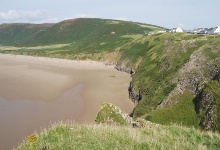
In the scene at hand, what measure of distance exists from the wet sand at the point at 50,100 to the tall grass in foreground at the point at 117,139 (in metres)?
18.7

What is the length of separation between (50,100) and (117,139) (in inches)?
1668

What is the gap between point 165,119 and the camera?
3547 cm

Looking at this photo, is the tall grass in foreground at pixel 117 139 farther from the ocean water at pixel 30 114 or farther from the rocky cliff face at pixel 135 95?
the rocky cliff face at pixel 135 95

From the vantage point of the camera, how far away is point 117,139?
43.8 feet

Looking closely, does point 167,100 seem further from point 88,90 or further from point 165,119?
point 88,90

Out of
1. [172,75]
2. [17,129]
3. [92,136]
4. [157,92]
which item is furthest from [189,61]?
[92,136]

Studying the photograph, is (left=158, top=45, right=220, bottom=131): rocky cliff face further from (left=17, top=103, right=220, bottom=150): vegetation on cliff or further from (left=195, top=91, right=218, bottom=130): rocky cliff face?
(left=17, top=103, right=220, bottom=150): vegetation on cliff

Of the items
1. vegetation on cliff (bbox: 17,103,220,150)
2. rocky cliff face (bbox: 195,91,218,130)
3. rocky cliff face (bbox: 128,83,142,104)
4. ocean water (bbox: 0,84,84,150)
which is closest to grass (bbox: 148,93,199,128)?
rocky cliff face (bbox: 195,91,218,130)

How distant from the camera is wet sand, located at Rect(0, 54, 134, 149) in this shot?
125 ft

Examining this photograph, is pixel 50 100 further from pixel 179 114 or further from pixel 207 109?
pixel 207 109

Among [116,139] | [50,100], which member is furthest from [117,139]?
[50,100]

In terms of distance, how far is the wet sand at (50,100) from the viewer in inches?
1503

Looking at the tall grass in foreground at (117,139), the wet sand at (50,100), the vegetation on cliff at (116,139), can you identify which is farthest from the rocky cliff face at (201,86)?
the tall grass in foreground at (117,139)

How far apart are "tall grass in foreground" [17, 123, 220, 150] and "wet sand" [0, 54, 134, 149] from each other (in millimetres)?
18706
